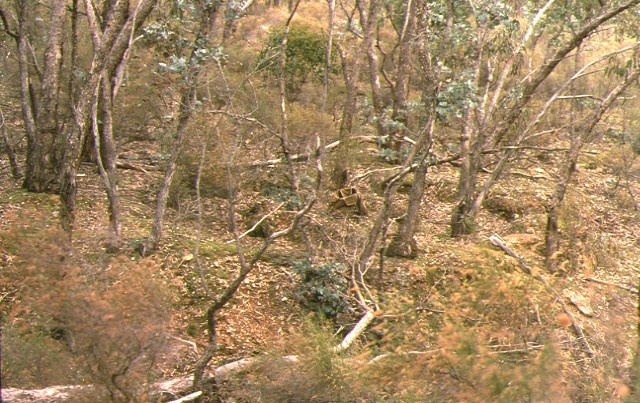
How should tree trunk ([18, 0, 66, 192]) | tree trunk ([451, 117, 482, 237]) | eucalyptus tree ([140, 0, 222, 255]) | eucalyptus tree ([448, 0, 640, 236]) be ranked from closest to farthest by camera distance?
1. eucalyptus tree ([140, 0, 222, 255])
2. eucalyptus tree ([448, 0, 640, 236])
3. tree trunk ([18, 0, 66, 192])
4. tree trunk ([451, 117, 482, 237])

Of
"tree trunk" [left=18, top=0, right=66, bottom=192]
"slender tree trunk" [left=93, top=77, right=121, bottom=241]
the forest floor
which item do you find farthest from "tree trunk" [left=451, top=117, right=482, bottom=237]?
"tree trunk" [left=18, top=0, right=66, bottom=192]

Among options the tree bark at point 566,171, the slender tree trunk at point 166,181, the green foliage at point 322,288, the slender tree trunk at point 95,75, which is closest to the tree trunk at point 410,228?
the green foliage at point 322,288

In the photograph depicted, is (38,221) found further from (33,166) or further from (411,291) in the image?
(411,291)

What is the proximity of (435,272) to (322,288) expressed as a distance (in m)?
1.78

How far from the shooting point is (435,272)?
9234 millimetres

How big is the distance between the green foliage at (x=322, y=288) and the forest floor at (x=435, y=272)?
0.59ft

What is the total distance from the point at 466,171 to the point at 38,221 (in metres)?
6.37

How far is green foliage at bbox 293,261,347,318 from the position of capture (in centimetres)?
835

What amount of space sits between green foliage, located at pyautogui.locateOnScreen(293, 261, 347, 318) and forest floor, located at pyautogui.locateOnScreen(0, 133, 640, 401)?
0.18 m

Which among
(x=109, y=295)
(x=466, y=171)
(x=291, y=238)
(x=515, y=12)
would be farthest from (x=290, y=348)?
(x=515, y=12)

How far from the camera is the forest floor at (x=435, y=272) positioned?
5852 millimetres

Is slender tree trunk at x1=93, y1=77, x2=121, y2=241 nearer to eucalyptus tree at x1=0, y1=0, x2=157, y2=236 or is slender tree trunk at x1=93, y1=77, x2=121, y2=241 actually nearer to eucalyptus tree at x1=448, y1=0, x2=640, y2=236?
eucalyptus tree at x1=0, y1=0, x2=157, y2=236

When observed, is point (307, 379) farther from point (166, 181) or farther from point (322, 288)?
point (166, 181)

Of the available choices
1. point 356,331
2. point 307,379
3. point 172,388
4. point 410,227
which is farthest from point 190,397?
point 410,227
